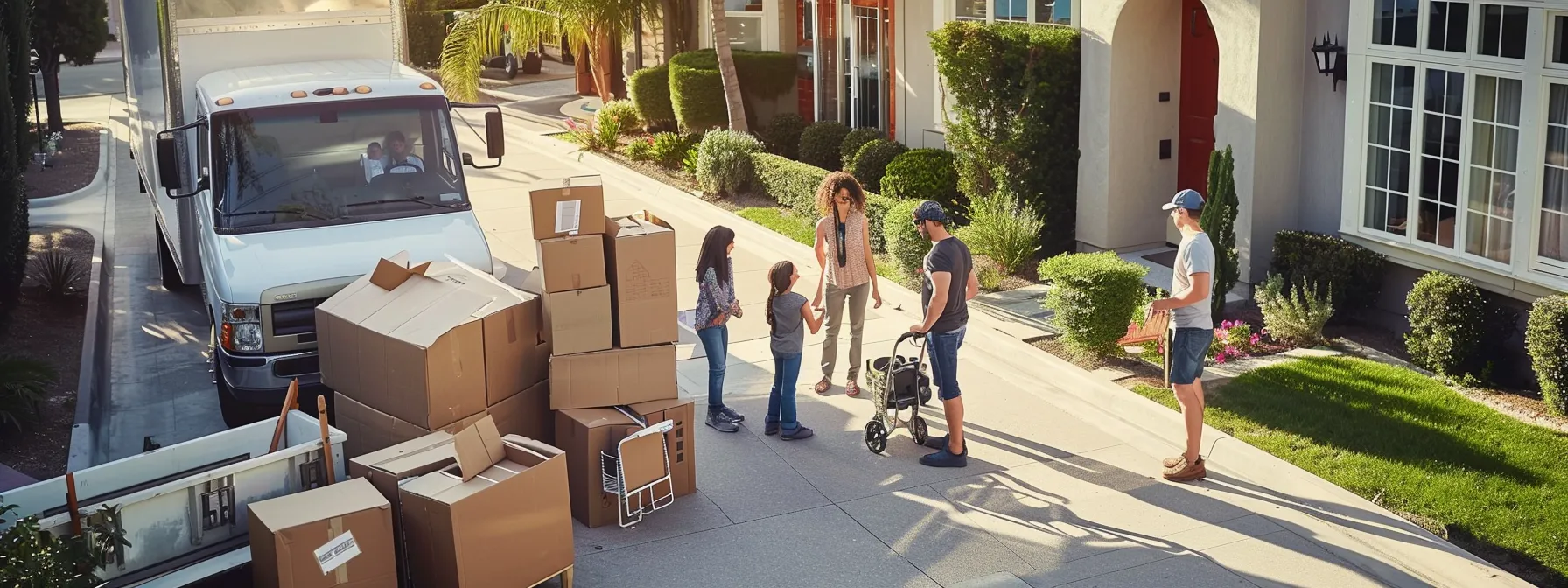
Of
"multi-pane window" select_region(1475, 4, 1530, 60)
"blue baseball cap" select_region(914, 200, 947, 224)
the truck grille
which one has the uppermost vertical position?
"multi-pane window" select_region(1475, 4, 1530, 60)

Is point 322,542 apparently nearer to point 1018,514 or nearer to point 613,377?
point 613,377

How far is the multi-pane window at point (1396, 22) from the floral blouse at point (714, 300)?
5.38 m

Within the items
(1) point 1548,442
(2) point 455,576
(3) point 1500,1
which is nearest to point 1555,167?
(3) point 1500,1

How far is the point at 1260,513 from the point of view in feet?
26.2

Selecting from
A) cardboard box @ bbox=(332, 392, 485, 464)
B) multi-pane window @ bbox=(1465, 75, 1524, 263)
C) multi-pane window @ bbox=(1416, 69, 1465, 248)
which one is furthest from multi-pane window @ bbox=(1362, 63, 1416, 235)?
cardboard box @ bbox=(332, 392, 485, 464)

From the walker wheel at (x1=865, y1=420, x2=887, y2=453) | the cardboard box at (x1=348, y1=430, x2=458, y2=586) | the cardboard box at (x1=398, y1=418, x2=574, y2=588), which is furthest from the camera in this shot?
the walker wheel at (x1=865, y1=420, x2=887, y2=453)

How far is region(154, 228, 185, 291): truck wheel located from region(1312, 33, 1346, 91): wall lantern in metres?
10.6

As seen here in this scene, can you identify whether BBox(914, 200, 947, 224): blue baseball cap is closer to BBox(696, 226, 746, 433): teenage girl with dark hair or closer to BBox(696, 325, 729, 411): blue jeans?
BBox(696, 226, 746, 433): teenage girl with dark hair

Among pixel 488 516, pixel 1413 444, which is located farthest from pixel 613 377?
pixel 1413 444

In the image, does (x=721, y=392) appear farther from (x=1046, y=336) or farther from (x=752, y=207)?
(x=752, y=207)

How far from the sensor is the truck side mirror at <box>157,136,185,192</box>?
9.68m

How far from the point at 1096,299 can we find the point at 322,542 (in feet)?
19.9

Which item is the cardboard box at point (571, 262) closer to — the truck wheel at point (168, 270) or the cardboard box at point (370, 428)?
the cardboard box at point (370, 428)

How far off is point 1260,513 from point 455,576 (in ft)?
14.9
